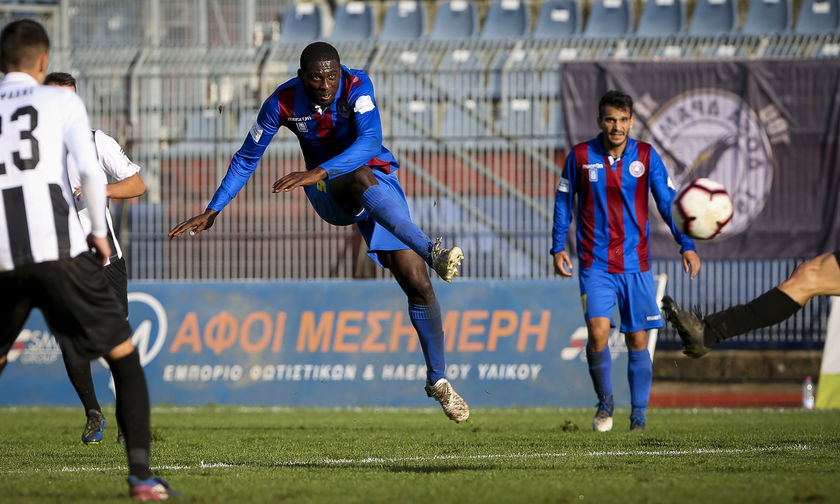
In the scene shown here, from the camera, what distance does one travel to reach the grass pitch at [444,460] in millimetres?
5191

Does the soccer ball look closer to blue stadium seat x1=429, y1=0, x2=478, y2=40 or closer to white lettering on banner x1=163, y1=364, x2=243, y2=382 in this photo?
white lettering on banner x1=163, y1=364, x2=243, y2=382

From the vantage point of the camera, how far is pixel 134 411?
5.18 metres

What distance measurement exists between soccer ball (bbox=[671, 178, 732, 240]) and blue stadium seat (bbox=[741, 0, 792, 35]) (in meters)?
12.8

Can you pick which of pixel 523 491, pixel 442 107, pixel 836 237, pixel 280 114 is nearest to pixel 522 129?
pixel 442 107

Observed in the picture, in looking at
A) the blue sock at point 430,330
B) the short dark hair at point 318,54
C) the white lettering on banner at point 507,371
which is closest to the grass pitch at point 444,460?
the blue sock at point 430,330

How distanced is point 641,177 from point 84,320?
5.78 metres

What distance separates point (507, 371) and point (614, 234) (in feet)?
13.5

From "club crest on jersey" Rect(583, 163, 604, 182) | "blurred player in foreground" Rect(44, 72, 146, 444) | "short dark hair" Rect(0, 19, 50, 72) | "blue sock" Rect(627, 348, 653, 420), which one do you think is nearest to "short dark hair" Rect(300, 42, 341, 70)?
"blurred player in foreground" Rect(44, 72, 146, 444)

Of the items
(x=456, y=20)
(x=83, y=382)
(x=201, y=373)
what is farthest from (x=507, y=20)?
(x=83, y=382)

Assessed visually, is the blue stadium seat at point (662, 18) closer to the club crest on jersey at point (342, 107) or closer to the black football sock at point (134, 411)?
the club crest on jersey at point (342, 107)

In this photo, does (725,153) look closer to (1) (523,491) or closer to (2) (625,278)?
(2) (625,278)

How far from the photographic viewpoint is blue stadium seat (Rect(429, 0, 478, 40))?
842 inches

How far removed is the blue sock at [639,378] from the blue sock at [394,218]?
3310 mm

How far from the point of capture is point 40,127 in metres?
4.95
